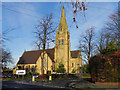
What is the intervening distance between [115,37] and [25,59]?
52.1 metres

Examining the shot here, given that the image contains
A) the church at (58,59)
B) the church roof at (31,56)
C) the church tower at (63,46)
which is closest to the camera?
the church at (58,59)

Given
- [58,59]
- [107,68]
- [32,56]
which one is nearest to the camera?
[107,68]

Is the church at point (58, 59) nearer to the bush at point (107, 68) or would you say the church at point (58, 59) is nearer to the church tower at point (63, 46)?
the church tower at point (63, 46)

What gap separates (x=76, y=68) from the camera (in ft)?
223

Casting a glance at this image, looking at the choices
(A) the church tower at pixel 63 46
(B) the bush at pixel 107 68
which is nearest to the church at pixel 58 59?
(A) the church tower at pixel 63 46

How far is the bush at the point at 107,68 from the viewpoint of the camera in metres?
17.0

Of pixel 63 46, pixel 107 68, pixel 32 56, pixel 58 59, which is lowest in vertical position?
pixel 107 68

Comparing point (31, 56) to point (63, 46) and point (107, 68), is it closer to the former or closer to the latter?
point (63, 46)

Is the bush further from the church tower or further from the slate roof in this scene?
the slate roof

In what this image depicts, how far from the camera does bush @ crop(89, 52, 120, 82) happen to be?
1701 centimetres

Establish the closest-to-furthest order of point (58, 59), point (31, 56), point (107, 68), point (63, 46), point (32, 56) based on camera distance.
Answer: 1. point (107, 68)
2. point (58, 59)
3. point (63, 46)
4. point (32, 56)
5. point (31, 56)

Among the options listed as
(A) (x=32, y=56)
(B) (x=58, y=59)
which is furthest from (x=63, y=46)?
(A) (x=32, y=56)

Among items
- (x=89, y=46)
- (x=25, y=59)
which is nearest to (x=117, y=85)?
(x=89, y=46)

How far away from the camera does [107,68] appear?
17547 millimetres
